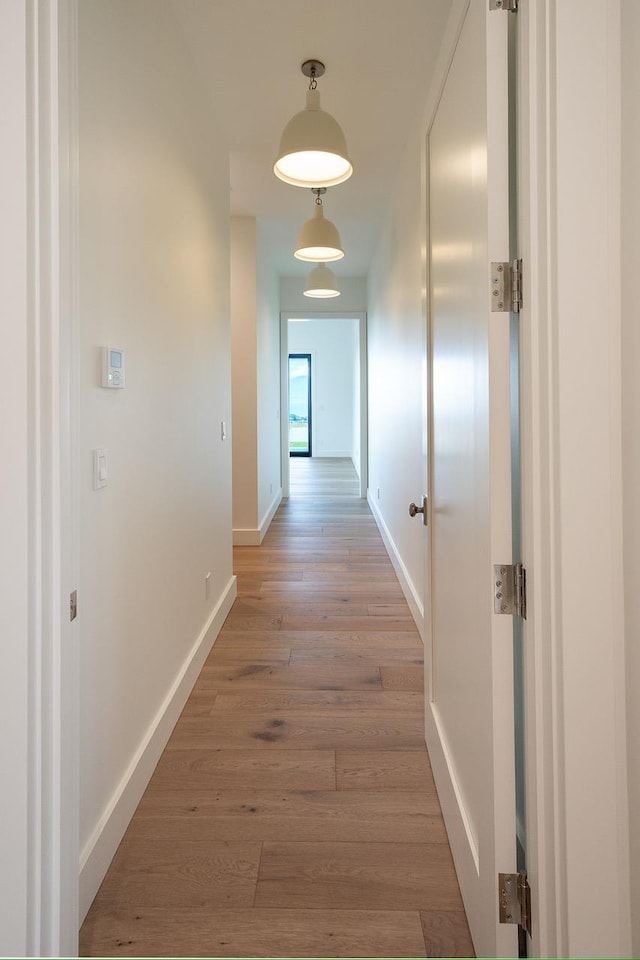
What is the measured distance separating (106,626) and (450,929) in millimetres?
1124

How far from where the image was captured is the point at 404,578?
385 cm

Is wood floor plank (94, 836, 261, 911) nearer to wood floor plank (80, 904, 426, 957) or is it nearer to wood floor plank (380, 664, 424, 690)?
wood floor plank (80, 904, 426, 957)

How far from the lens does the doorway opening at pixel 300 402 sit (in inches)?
528

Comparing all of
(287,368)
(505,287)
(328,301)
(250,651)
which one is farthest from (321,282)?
(505,287)

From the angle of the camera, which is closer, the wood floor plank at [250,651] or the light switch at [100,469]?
the light switch at [100,469]

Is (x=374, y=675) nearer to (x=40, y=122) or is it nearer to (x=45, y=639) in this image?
(x=45, y=639)

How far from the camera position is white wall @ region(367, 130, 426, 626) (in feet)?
10.7

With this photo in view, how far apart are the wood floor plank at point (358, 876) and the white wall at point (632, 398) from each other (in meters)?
0.66

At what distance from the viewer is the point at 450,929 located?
1.35m

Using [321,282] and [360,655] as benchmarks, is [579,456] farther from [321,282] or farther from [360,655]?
[321,282]

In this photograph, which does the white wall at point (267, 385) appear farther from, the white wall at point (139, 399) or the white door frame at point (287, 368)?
the white wall at point (139, 399)

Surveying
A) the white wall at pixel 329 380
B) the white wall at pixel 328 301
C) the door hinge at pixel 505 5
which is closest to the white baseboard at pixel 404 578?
the door hinge at pixel 505 5

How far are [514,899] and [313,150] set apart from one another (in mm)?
2346

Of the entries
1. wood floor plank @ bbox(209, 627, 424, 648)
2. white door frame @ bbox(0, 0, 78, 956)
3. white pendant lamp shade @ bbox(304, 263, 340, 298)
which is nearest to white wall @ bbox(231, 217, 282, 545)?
white pendant lamp shade @ bbox(304, 263, 340, 298)
